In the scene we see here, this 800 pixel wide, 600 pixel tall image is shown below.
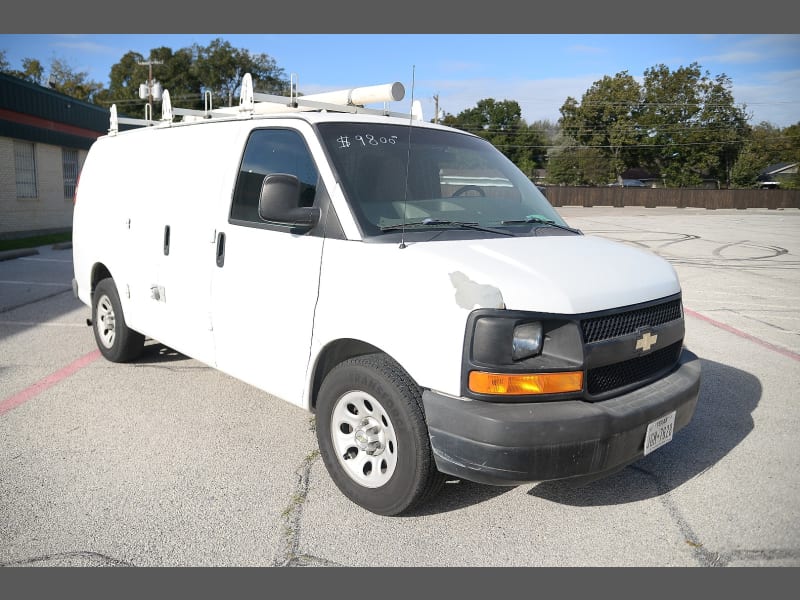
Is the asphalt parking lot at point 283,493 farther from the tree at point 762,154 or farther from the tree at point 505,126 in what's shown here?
the tree at point 505,126

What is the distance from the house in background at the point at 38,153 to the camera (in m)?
19.1

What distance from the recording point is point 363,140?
395cm

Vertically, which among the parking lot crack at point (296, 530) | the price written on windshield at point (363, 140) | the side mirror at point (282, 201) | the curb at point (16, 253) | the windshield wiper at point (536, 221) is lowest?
the parking lot crack at point (296, 530)

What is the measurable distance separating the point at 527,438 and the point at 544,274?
2.59 ft

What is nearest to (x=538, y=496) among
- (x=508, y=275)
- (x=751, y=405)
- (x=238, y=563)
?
(x=508, y=275)

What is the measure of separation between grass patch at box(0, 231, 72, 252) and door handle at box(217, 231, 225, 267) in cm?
1367

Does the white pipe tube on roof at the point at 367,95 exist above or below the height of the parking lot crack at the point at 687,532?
above

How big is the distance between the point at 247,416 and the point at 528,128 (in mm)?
90110

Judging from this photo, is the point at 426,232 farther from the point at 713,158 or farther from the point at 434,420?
the point at 713,158

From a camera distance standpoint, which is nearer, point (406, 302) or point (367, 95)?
point (406, 302)

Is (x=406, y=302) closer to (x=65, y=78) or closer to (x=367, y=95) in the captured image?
(x=367, y=95)

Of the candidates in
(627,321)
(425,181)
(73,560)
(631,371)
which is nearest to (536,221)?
(425,181)

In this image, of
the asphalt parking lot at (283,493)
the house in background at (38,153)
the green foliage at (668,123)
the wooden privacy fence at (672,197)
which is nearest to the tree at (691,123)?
the green foliage at (668,123)

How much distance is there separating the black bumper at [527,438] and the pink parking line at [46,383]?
12.2 feet
